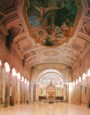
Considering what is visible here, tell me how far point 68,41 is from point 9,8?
9963 mm

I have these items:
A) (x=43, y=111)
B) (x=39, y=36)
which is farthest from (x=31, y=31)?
(x=43, y=111)

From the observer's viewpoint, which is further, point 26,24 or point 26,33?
point 26,33

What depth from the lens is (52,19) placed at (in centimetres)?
1966

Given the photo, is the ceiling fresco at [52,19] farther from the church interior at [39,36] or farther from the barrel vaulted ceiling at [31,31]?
the barrel vaulted ceiling at [31,31]

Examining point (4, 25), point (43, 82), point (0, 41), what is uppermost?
point (4, 25)

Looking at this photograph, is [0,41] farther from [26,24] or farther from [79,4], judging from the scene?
[79,4]

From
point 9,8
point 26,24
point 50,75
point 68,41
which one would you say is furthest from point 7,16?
point 50,75

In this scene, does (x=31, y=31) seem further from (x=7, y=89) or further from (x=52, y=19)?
(x=7, y=89)

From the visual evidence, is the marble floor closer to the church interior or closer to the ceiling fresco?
the church interior

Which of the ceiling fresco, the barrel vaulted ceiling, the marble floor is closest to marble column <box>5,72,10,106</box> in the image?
the marble floor

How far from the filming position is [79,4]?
53.8 feet

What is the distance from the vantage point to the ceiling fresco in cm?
1706

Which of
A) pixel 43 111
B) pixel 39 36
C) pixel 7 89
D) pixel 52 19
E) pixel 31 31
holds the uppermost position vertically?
pixel 52 19

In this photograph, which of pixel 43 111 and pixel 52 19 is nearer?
pixel 43 111
